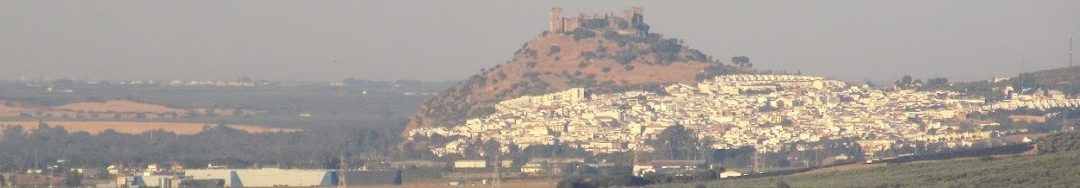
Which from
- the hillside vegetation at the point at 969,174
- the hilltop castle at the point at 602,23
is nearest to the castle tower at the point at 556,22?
the hilltop castle at the point at 602,23

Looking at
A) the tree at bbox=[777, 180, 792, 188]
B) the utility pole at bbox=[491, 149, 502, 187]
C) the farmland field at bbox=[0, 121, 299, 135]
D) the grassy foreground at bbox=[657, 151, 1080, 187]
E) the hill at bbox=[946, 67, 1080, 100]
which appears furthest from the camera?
the farmland field at bbox=[0, 121, 299, 135]

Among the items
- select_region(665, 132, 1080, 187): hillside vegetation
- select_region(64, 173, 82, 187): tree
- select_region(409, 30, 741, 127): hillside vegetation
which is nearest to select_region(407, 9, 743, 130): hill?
select_region(409, 30, 741, 127): hillside vegetation

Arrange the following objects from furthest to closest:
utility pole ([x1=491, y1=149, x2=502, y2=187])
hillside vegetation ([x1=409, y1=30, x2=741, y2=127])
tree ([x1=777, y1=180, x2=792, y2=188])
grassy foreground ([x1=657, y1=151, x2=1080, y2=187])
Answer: hillside vegetation ([x1=409, y1=30, x2=741, y2=127]) < utility pole ([x1=491, y1=149, x2=502, y2=187]) < tree ([x1=777, y1=180, x2=792, y2=188]) < grassy foreground ([x1=657, y1=151, x2=1080, y2=187])

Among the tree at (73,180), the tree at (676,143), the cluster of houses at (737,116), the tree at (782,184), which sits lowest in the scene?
the tree at (782,184)

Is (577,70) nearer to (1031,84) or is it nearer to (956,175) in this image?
(1031,84)

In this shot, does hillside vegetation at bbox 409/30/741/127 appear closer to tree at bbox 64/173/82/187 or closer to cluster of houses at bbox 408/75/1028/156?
cluster of houses at bbox 408/75/1028/156

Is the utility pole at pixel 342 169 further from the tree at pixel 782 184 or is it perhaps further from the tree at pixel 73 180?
the tree at pixel 782 184
